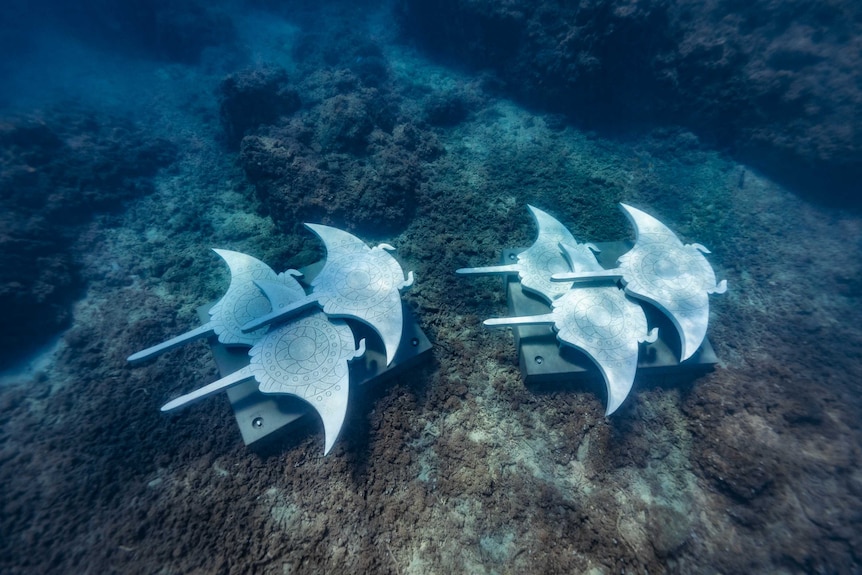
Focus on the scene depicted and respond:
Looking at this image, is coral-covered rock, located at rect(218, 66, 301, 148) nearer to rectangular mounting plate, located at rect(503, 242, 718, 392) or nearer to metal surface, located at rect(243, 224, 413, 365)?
metal surface, located at rect(243, 224, 413, 365)

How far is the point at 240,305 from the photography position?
4461 mm

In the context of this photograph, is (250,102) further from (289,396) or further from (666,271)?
(666,271)

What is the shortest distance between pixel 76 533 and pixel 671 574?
5.47 m

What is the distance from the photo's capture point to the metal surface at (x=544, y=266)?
4715mm

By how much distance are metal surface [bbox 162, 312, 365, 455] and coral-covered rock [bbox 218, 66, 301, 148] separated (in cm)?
583

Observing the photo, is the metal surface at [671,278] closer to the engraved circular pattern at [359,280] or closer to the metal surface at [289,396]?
the metal surface at [289,396]

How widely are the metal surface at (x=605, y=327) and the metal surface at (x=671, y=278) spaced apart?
8.7 inches

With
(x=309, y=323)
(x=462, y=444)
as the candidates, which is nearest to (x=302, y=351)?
(x=309, y=323)

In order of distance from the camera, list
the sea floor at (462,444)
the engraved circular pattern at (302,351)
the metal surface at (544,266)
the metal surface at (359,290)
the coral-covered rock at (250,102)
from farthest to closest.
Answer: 1. the coral-covered rock at (250,102)
2. the metal surface at (544,266)
3. the metal surface at (359,290)
4. the engraved circular pattern at (302,351)
5. the sea floor at (462,444)

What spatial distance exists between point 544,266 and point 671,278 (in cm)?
158

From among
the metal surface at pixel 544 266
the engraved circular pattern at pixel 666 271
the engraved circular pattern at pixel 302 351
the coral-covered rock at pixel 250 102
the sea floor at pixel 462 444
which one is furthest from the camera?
the coral-covered rock at pixel 250 102

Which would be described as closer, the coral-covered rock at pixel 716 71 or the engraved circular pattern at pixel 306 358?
the engraved circular pattern at pixel 306 358

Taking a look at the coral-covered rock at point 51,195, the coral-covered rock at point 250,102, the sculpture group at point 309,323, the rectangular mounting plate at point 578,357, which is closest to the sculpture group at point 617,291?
the rectangular mounting plate at point 578,357

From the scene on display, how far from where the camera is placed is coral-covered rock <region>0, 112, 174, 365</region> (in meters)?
5.01
